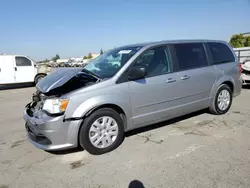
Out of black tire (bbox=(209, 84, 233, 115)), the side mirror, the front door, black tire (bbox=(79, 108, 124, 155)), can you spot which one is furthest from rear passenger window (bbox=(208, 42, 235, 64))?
black tire (bbox=(79, 108, 124, 155))

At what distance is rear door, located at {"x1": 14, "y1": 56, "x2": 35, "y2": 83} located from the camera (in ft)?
40.5

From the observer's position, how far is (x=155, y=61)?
4094 millimetres

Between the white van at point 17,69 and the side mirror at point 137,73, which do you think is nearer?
the side mirror at point 137,73

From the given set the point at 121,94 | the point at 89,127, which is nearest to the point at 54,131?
the point at 89,127

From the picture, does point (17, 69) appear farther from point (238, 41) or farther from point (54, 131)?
point (238, 41)

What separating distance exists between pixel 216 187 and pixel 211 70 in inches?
113

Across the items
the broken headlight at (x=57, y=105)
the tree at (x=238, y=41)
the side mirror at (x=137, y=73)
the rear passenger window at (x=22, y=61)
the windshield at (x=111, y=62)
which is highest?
the tree at (x=238, y=41)

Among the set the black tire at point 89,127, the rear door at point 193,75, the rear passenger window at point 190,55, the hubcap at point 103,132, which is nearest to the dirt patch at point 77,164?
the black tire at point 89,127

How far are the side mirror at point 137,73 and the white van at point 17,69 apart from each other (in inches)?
415

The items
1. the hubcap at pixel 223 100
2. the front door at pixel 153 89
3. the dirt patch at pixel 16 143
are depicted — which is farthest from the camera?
the hubcap at pixel 223 100

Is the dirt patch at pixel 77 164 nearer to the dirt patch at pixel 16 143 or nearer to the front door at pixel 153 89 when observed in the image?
the front door at pixel 153 89

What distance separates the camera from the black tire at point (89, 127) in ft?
11.0

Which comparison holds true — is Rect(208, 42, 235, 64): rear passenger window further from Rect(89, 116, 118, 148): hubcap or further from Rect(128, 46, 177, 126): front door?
Rect(89, 116, 118, 148): hubcap

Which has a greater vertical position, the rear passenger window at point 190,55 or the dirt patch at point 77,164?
the rear passenger window at point 190,55
